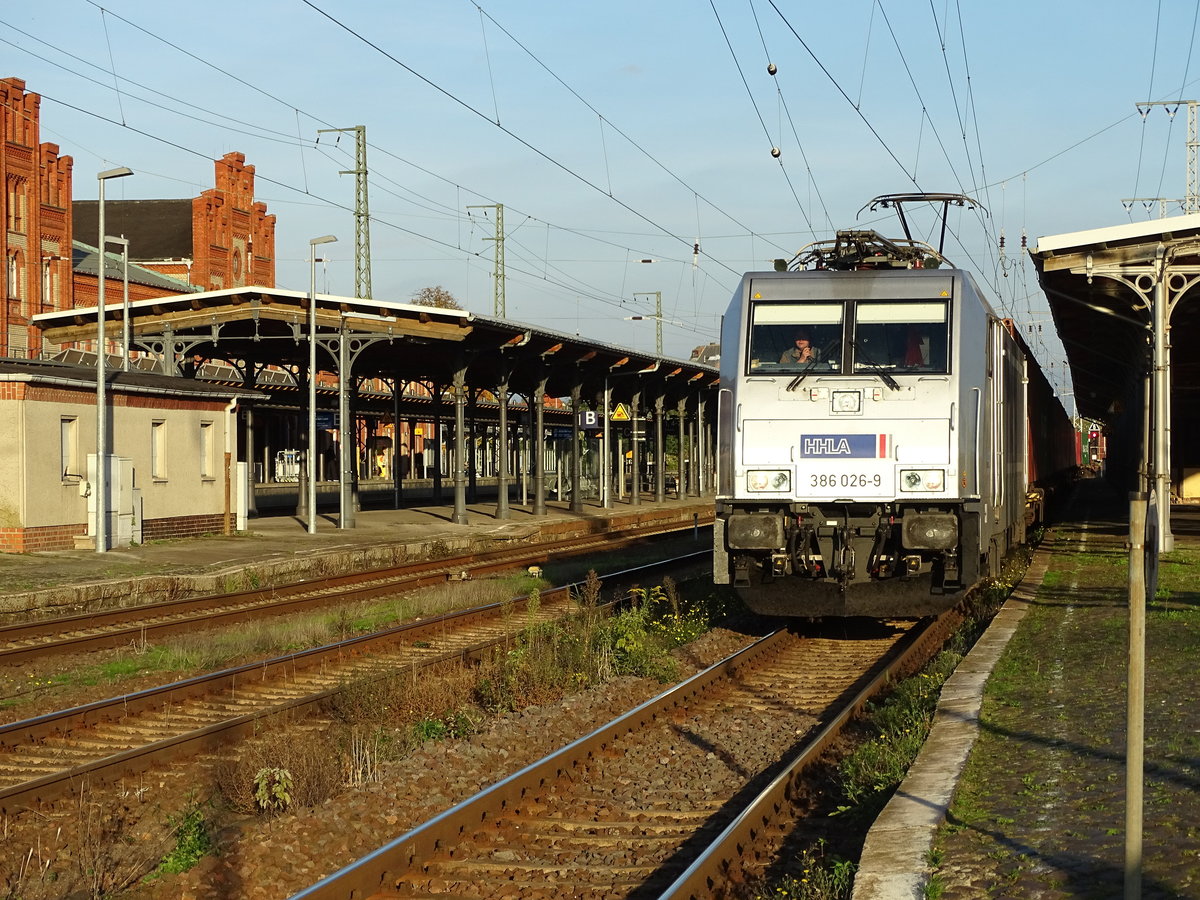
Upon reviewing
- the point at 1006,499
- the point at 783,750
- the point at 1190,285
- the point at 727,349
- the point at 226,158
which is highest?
the point at 226,158

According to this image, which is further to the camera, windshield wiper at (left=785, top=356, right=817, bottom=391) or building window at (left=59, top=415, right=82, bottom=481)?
building window at (left=59, top=415, right=82, bottom=481)

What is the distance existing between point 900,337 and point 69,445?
16.3m

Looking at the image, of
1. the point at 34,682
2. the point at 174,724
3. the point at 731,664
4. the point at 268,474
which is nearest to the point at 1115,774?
the point at 731,664

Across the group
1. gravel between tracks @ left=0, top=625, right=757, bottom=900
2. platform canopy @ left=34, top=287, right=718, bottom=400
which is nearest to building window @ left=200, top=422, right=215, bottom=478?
platform canopy @ left=34, top=287, right=718, bottom=400

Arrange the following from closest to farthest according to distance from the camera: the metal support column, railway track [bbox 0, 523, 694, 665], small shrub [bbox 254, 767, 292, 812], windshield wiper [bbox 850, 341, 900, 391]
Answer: small shrub [bbox 254, 767, 292, 812] < windshield wiper [bbox 850, 341, 900, 391] < railway track [bbox 0, 523, 694, 665] < the metal support column

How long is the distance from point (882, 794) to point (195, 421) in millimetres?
22102

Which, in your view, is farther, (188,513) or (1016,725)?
(188,513)

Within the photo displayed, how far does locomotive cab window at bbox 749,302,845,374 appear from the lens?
1259 centimetres

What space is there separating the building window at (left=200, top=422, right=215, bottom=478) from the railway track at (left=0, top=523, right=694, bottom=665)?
630 cm

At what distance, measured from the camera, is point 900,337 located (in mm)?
12516

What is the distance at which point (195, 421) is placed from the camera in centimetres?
2706

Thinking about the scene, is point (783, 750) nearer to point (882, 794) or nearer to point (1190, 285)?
point (882, 794)

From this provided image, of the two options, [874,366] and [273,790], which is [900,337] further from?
[273,790]

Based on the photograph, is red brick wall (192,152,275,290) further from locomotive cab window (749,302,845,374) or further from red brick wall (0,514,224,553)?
locomotive cab window (749,302,845,374)
